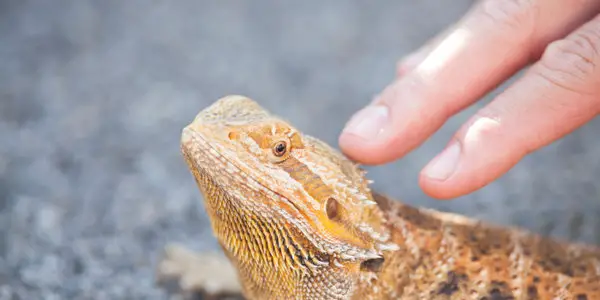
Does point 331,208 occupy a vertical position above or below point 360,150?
below

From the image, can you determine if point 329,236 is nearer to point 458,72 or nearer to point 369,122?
point 369,122

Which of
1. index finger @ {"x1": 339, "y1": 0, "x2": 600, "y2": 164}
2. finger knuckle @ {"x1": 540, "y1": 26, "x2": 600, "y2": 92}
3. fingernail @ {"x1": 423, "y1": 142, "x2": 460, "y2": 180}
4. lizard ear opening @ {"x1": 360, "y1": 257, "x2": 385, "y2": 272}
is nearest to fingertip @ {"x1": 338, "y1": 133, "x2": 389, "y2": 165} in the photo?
index finger @ {"x1": 339, "y1": 0, "x2": 600, "y2": 164}

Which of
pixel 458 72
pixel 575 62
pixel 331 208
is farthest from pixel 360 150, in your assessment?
pixel 575 62

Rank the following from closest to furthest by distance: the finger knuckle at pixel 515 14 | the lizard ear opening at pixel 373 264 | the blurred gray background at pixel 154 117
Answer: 1. the lizard ear opening at pixel 373 264
2. the finger knuckle at pixel 515 14
3. the blurred gray background at pixel 154 117

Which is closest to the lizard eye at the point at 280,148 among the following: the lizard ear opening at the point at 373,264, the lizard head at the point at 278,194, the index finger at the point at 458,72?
the lizard head at the point at 278,194

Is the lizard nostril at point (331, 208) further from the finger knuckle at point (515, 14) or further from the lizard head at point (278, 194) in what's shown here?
the finger knuckle at point (515, 14)

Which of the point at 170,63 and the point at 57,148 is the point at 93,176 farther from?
the point at 170,63
